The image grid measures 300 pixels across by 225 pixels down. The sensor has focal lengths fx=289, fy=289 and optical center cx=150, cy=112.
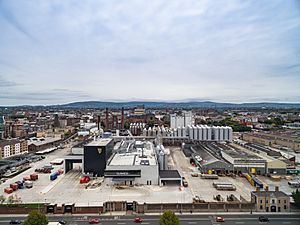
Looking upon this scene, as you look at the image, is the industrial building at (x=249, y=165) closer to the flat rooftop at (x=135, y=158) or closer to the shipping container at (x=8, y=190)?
the flat rooftop at (x=135, y=158)

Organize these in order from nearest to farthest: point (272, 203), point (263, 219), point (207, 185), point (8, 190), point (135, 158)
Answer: point (263, 219), point (272, 203), point (8, 190), point (207, 185), point (135, 158)

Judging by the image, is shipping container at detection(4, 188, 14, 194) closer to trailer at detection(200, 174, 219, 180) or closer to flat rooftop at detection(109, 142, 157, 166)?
flat rooftop at detection(109, 142, 157, 166)

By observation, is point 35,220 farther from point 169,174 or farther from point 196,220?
point 169,174

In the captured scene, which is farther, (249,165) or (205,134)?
(205,134)

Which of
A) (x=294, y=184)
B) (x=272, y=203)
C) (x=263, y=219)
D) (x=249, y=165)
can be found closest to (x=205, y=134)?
(x=249, y=165)

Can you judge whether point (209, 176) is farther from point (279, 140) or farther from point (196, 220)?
point (279, 140)

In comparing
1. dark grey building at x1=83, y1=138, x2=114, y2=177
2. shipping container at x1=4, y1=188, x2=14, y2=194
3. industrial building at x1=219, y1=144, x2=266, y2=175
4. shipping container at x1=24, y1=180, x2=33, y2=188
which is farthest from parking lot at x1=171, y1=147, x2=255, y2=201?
shipping container at x1=4, y1=188, x2=14, y2=194

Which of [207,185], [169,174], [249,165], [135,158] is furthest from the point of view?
[249,165]

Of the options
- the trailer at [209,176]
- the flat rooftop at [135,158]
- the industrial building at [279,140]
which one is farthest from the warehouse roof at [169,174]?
the industrial building at [279,140]

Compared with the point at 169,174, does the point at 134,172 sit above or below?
above

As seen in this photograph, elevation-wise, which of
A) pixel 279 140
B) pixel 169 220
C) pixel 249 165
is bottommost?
pixel 249 165
